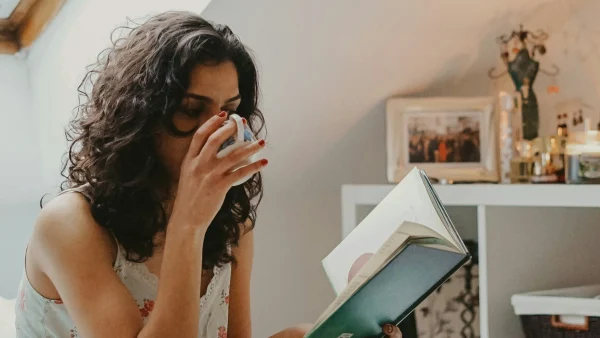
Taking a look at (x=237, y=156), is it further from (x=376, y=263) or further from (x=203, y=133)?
(x=376, y=263)

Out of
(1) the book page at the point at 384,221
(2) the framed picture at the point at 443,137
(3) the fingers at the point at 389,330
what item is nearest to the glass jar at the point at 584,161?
(2) the framed picture at the point at 443,137

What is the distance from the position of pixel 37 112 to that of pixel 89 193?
72 cm

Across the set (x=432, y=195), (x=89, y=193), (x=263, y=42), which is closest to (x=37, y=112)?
(x=263, y=42)

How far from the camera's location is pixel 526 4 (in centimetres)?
185

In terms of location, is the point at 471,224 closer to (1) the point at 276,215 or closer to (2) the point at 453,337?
(2) the point at 453,337

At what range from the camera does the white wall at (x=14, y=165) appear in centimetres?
172

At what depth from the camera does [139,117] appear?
1072mm

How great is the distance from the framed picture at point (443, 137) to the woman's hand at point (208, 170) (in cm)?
86

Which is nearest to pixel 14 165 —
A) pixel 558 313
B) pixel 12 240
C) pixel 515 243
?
pixel 12 240

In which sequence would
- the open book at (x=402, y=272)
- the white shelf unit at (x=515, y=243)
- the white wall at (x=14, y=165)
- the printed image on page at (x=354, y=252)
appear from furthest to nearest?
the white wall at (x=14, y=165) < the white shelf unit at (x=515, y=243) < the printed image on page at (x=354, y=252) < the open book at (x=402, y=272)

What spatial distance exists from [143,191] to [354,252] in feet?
1.18

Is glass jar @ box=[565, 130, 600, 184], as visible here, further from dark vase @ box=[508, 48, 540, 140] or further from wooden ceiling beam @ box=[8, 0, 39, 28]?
wooden ceiling beam @ box=[8, 0, 39, 28]

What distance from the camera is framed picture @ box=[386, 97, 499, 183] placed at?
179cm

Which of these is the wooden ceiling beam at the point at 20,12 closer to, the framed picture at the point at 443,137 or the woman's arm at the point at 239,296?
the woman's arm at the point at 239,296
